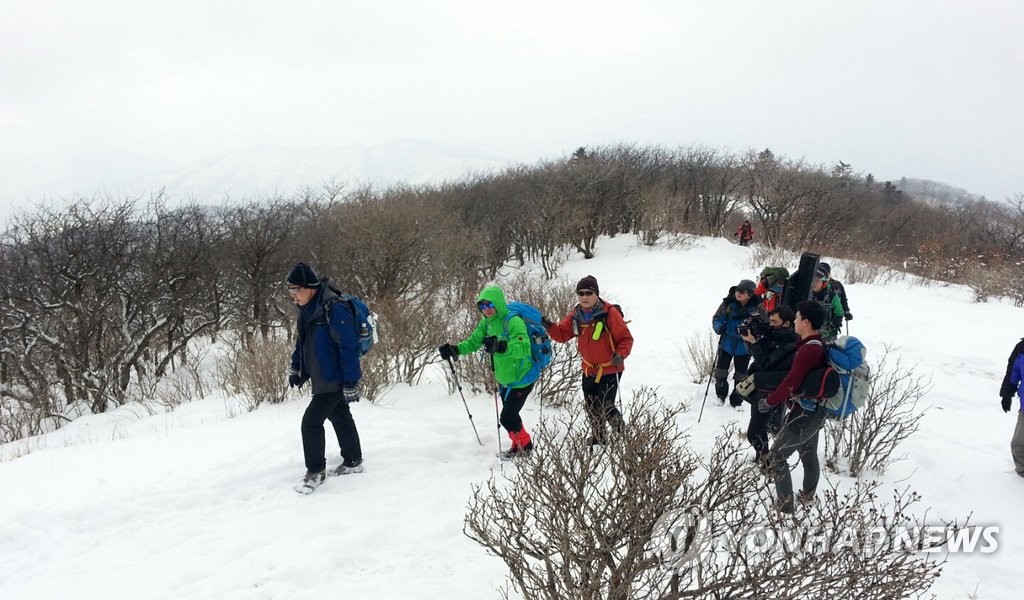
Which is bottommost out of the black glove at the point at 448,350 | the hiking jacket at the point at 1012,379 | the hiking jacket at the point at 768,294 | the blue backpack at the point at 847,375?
the hiking jacket at the point at 1012,379

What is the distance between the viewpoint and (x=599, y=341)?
14.3 feet

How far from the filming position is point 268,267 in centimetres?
2147

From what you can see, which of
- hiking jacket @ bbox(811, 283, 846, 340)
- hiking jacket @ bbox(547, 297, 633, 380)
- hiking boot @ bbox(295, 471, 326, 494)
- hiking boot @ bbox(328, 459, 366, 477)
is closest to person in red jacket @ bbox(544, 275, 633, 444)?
hiking jacket @ bbox(547, 297, 633, 380)

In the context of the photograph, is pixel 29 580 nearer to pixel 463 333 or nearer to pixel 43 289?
pixel 463 333

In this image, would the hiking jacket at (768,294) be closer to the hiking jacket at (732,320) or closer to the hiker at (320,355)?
the hiking jacket at (732,320)

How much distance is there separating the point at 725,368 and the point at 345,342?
4.36 metres

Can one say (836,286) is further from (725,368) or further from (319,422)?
(319,422)

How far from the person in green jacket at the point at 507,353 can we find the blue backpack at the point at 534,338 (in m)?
0.03

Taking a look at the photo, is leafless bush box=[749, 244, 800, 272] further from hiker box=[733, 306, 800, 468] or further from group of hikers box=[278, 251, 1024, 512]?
hiker box=[733, 306, 800, 468]

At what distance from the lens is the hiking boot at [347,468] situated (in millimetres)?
4012

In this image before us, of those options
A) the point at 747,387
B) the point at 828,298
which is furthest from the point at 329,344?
the point at 828,298

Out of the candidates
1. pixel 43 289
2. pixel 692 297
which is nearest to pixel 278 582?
pixel 692 297

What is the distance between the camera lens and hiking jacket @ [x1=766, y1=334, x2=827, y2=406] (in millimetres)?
3369

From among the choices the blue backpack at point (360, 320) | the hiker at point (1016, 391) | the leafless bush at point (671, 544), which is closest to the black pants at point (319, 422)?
the blue backpack at point (360, 320)
